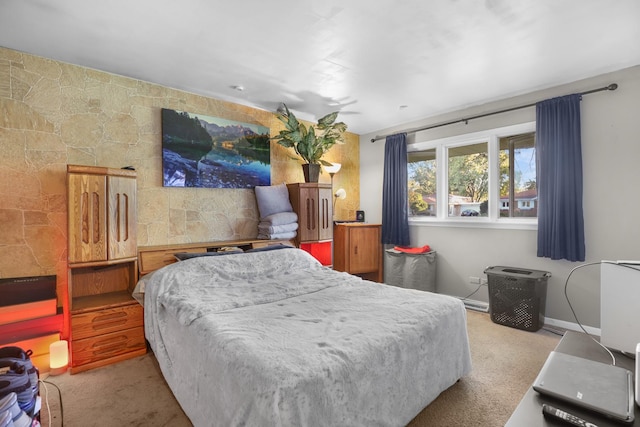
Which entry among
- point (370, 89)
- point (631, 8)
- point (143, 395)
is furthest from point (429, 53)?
point (143, 395)

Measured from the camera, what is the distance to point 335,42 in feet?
7.64

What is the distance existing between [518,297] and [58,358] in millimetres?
4105

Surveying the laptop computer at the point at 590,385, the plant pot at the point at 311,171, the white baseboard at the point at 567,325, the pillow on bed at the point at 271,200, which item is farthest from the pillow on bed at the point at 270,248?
the white baseboard at the point at 567,325

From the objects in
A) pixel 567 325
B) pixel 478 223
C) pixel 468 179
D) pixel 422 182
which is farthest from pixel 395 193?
pixel 567 325

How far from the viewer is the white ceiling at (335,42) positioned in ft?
6.33

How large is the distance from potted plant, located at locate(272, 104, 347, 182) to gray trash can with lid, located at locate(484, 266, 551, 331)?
2.37m

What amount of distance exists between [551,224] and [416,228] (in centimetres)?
161

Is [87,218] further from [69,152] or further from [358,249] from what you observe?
[358,249]

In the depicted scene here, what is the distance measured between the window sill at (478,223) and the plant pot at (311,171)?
1.58m

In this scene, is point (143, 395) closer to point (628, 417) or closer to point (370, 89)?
point (628, 417)

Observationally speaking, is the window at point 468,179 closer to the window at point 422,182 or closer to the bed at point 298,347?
the window at point 422,182

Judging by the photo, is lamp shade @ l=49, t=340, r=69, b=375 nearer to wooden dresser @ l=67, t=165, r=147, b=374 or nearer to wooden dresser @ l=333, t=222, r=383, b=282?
wooden dresser @ l=67, t=165, r=147, b=374

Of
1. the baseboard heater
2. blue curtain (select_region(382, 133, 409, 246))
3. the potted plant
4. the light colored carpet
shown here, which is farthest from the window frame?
the light colored carpet

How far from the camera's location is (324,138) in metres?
3.95
